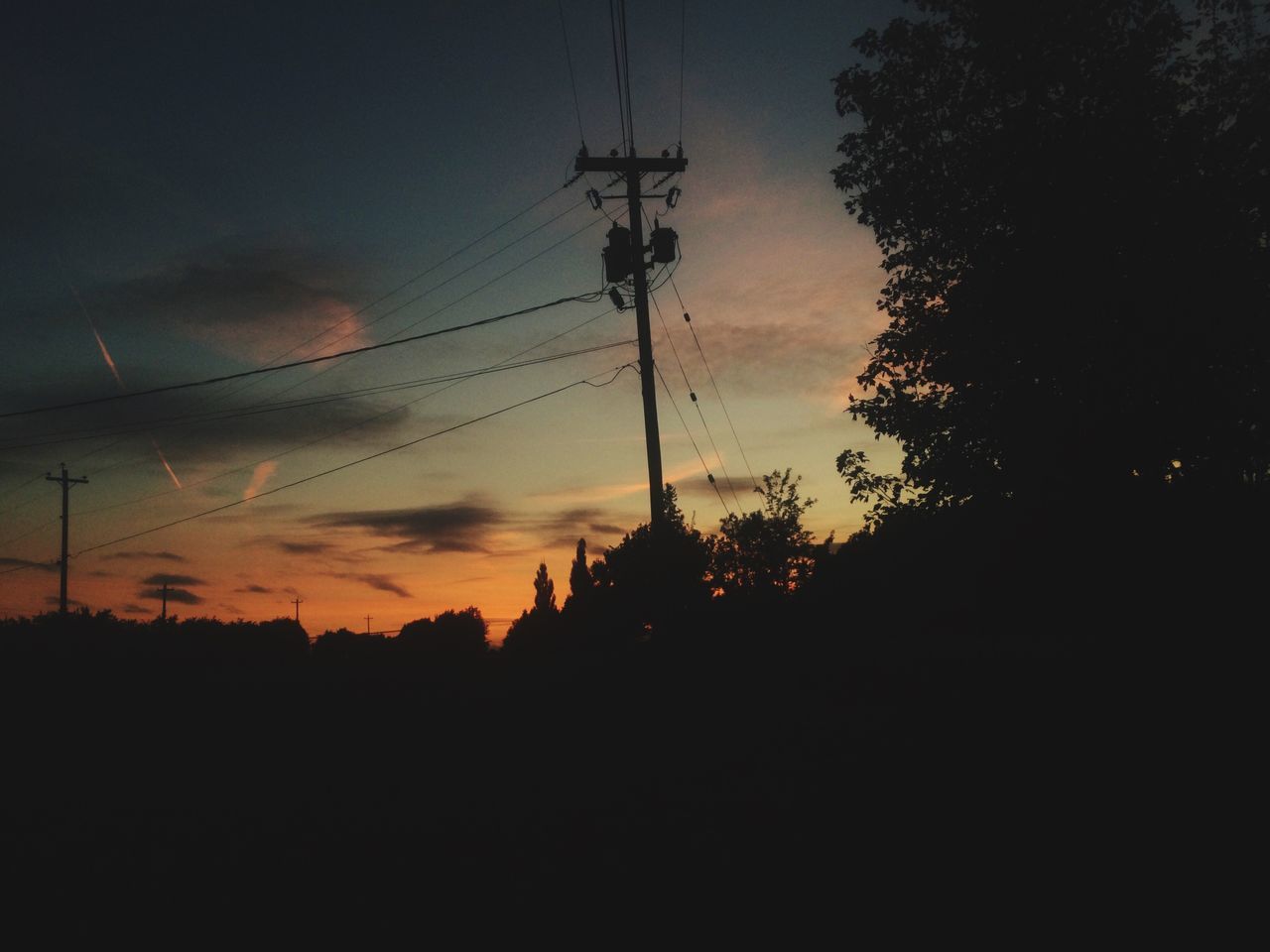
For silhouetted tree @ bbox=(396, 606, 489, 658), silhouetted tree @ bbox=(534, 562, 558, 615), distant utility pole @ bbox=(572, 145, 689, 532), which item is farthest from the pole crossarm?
silhouetted tree @ bbox=(534, 562, 558, 615)

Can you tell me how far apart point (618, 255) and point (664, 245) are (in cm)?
108

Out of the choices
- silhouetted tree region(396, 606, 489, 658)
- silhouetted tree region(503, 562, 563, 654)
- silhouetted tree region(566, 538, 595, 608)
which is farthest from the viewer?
silhouetted tree region(566, 538, 595, 608)

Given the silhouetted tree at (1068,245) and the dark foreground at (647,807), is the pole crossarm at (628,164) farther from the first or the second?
the dark foreground at (647,807)

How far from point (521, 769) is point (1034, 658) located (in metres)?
8.62

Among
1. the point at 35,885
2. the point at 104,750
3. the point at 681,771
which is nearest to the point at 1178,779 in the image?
the point at 681,771

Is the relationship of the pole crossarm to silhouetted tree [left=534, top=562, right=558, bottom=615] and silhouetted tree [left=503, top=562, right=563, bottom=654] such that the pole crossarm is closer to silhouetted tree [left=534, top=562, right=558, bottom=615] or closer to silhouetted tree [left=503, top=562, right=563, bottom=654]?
silhouetted tree [left=503, top=562, right=563, bottom=654]

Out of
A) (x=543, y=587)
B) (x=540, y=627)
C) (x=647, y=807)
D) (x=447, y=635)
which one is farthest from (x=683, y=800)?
(x=543, y=587)

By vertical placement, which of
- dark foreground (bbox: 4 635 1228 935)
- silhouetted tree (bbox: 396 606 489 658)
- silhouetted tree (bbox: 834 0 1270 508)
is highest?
silhouetted tree (bbox: 834 0 1270 508)

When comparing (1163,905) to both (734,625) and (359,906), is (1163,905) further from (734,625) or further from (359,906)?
(734,625)

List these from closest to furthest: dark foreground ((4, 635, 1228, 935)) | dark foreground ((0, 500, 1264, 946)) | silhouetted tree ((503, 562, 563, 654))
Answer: dark foreground ((0, 500, 1264, 946)), dark foreground ((4, 635, 1228, 935)), silhouetted tree ((503, 562, 563, 654))

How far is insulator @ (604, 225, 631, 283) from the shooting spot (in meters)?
17.4

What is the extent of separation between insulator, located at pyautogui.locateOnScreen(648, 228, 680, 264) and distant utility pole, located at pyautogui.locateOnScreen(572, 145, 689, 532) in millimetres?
22

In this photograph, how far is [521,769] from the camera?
9773mm

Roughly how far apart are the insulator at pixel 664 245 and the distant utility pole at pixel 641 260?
0.9 inches
